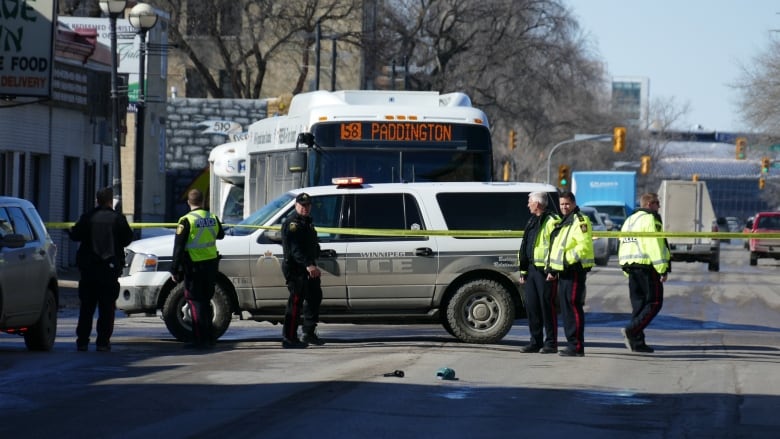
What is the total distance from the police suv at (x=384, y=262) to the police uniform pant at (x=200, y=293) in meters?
0.56

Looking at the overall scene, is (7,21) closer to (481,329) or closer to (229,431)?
(481,329)

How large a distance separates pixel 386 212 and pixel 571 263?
2560 millimetres

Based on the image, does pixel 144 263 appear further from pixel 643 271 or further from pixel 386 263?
pixel 643 271

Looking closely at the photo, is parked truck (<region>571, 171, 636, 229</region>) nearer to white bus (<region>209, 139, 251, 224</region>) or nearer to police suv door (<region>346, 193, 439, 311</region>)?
white bus (<region>209, 139, 251, 224</region>)

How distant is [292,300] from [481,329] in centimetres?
229

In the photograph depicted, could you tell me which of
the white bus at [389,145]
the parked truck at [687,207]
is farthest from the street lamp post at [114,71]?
the parked truck at [687,207]

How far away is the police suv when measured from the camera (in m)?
16.9

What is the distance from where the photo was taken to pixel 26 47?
76.9 ft

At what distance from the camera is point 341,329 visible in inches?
792

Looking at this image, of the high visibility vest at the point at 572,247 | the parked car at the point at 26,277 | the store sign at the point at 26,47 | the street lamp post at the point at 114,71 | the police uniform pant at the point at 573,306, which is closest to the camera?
the parked car at the point at 26,277

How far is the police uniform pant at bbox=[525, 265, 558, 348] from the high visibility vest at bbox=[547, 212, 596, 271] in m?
0.28

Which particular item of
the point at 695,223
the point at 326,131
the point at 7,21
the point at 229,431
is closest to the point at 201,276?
the point at 326,131

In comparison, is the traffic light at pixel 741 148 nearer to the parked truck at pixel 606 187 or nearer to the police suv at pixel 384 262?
the parked truck at pixel 606 187

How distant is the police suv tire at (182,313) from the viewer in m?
16.7
